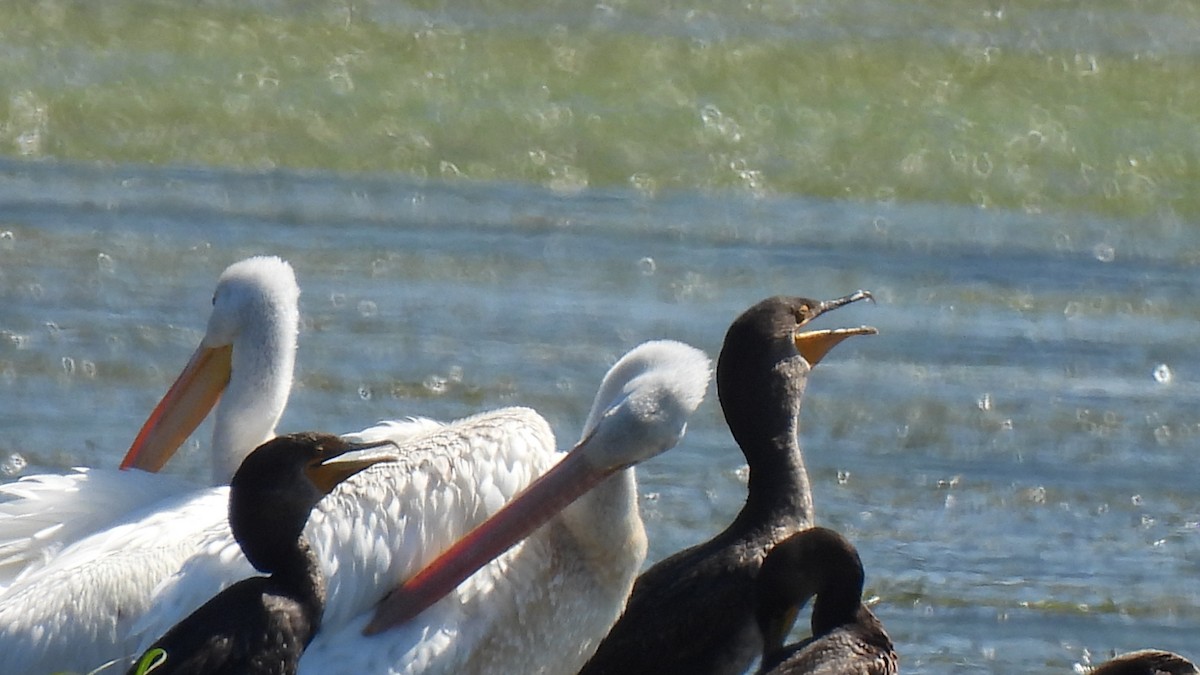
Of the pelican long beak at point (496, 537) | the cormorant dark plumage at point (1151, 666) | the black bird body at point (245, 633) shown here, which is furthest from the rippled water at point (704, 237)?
the black bird body at point (245, 633)

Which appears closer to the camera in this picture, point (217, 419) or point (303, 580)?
point (303, 580)

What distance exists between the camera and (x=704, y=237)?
10.3 meters

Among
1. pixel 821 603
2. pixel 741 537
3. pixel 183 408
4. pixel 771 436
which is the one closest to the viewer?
pixel 821 603

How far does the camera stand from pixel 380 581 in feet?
15.9

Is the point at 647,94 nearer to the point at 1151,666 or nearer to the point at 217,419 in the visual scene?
the point at 217,419

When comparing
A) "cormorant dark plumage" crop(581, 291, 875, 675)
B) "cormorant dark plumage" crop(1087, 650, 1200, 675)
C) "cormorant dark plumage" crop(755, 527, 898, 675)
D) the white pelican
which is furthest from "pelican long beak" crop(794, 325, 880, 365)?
"cormorant dark plumage" crop(1087, 650, 1200, 675)

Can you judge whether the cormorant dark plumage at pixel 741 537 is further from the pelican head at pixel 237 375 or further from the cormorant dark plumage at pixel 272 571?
the pelican head at pixel 237 375

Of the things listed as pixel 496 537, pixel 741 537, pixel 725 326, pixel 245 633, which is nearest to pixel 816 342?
pixel 741 537

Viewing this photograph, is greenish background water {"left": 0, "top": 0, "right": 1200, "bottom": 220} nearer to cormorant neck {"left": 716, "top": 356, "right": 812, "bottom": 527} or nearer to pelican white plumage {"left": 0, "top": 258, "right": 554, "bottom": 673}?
cormorant neck {"left": 716, "top": 356, "right": 812, "bottom": 527}

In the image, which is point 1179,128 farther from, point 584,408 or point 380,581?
point 380,581

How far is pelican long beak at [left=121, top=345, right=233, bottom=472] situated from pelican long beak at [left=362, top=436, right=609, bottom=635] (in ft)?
4.51

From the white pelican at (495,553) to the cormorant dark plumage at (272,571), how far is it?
0.80 feet

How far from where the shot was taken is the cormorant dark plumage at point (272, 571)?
4.29 m

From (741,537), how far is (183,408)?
1.62 m
